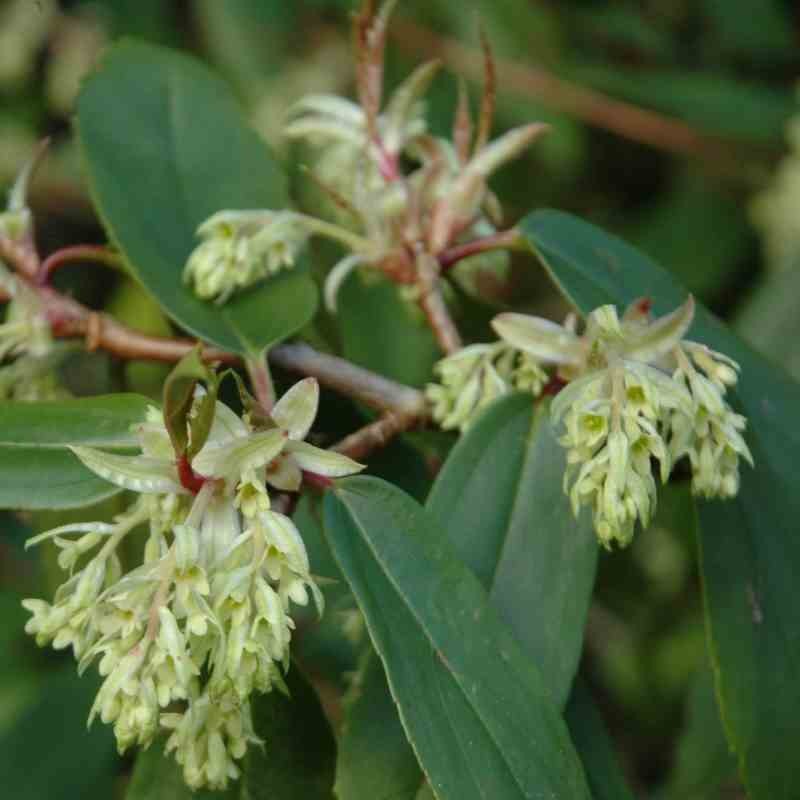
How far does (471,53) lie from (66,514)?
66.0 inches

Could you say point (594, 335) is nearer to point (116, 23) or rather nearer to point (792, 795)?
point (792, 795)

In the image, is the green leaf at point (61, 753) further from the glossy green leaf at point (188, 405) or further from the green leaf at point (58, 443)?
the glossy green leaf at point (188, 405)

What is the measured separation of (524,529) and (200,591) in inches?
13.1

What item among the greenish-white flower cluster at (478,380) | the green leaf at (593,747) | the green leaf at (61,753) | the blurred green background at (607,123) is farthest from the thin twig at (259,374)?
the blurred green background at (607,123)

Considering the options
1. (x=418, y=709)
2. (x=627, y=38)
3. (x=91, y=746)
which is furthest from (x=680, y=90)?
(x=418, y=709)

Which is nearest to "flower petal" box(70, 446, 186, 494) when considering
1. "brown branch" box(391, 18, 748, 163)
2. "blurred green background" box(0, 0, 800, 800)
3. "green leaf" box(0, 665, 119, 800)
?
"green leaf" box(0, 665, 119, 800)

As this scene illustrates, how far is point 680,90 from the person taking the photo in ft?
9.64

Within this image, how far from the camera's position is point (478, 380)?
1207 millimetres

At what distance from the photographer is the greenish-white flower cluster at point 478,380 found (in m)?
1.19

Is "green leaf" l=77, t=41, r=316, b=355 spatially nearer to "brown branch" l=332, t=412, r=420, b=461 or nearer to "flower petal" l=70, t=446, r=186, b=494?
"brown branch" l=332, t=412, r=420, b=461

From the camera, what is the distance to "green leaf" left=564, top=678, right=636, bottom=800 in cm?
121

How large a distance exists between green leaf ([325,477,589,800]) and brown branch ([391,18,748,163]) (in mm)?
1903

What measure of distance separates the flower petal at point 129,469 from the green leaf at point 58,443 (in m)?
0.07

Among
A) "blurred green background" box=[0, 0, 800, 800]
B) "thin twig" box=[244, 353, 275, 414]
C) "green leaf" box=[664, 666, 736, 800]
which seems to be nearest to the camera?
"thin twig" box=[244, 353, 275, 414]
